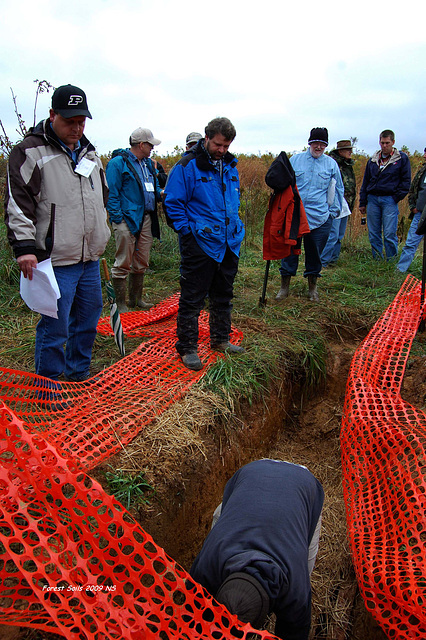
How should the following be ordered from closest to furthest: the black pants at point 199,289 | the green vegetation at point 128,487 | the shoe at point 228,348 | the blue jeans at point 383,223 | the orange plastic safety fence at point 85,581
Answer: the orange plastic safety fence at point 85,581, the green vegetation at point 128,487, the black pants at point 199,289, the shoe at point 228,348, the blue jeans at point 383,223

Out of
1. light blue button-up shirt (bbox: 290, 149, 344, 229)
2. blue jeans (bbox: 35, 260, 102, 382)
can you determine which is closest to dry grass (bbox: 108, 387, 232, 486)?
blue jeans (bbox: 35, 260, 102, 382)

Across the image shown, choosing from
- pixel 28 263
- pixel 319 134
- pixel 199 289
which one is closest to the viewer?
pixel 28 263

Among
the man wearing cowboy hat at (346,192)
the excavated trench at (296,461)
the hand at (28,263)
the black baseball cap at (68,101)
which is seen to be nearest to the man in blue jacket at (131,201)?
the black baseball cap at (68,101)

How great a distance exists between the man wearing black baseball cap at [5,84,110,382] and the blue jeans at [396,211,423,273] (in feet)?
16.3

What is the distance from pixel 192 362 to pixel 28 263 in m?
1.61

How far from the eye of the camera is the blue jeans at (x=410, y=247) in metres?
6.37

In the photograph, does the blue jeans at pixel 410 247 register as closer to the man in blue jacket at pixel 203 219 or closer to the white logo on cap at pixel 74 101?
the man in blue jacket at pixel 203 219

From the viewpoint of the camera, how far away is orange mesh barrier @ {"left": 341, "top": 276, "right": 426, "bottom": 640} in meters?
2.02

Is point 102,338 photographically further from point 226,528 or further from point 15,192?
point 226,528

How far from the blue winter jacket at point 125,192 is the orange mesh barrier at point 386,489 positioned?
284cm

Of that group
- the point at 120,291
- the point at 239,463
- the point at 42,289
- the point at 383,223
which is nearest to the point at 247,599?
the point at 239,463

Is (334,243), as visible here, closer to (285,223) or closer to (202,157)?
(285,223)

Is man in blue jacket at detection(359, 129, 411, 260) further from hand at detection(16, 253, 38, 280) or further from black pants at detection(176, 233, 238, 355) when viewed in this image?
hand at detection(16, 253, 38, 280)

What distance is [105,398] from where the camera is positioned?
10.4 feet
